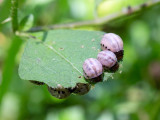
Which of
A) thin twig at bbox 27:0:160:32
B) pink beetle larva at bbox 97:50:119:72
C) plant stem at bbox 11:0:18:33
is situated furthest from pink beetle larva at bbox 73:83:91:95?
thin twig at bbox 27:0:160:32

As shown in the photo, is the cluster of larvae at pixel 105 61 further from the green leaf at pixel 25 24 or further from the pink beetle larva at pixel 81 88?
the green leaf at pixel 25 24

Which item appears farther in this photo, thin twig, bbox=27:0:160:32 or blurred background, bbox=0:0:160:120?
blurred background, bbox=0:0:160:120

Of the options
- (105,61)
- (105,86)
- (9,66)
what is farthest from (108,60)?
(105,86)

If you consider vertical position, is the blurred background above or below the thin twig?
below

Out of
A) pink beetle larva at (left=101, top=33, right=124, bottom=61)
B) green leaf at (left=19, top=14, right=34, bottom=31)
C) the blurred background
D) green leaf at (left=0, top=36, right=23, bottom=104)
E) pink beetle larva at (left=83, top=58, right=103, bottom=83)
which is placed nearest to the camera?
pink beetle larva at (left=83, top=58, right=103, bottom=83)

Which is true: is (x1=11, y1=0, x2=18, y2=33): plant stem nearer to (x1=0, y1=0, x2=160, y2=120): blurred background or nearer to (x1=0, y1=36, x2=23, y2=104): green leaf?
(x1=0, y1=36, x2=23, y2=104): green leaf

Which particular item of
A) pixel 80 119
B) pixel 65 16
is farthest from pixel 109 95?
pixel 65 16

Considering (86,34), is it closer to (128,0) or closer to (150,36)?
(128,0)
